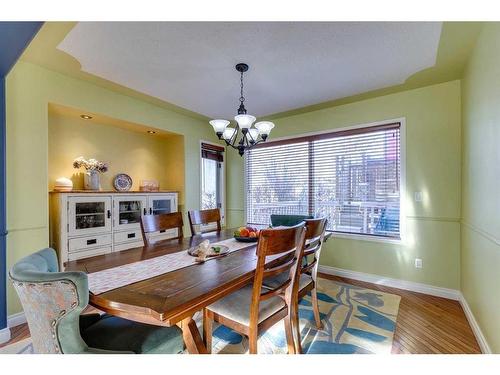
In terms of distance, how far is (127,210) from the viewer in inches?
118

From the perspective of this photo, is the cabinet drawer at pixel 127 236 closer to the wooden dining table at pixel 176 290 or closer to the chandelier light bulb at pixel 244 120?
the wooden dining table at pixel 176 290

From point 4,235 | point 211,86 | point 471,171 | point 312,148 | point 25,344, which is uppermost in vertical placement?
point 211,86

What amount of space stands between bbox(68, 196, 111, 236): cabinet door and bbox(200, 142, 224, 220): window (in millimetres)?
1469

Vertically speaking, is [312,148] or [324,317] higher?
[312,148]

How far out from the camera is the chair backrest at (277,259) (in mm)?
1248

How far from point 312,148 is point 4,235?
3.52 meters

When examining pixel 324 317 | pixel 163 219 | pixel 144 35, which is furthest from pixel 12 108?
pixel 324 317

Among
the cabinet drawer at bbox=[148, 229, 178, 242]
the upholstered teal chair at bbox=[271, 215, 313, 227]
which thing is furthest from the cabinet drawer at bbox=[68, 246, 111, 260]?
the upholstered teal chair at bbox=[271, 215, 313, 227]

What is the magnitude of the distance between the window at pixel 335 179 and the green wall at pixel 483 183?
73cm

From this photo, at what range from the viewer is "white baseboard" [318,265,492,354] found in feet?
6.20

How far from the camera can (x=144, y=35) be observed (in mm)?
1803

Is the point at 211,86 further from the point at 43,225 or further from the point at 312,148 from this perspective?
the point at 43,225
